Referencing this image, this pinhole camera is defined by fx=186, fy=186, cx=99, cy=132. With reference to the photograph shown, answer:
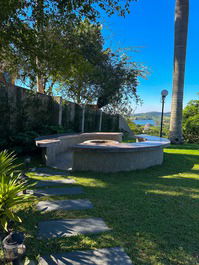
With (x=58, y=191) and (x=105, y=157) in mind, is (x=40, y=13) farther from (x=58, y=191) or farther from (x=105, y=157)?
(x=58, y=191)

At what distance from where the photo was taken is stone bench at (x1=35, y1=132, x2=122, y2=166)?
545 cm

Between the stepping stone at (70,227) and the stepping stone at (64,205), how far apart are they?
39 centimetres

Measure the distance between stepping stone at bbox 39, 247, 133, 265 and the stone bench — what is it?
125 inches

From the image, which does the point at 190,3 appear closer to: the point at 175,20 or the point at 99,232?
the point at 175,20

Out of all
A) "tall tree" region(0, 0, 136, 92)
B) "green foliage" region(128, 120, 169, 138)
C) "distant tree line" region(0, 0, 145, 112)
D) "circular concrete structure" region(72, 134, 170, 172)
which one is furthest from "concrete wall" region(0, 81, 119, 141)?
"green foliage" region(128, 120, 169, 138)

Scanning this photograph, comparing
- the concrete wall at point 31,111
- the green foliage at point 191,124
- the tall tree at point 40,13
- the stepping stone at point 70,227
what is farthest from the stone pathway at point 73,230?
the green foliage at point 191,124

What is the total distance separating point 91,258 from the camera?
1.88m

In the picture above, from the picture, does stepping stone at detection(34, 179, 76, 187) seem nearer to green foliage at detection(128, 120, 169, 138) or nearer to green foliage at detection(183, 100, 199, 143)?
green foliage at detection(183, 100, 199, 143)

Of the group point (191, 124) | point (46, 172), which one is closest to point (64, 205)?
point (46, 172)

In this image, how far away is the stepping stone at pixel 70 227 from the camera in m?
2.30

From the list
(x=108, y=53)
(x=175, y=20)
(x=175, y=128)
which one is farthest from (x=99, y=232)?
(x=108, y=53)

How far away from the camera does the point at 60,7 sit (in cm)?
525

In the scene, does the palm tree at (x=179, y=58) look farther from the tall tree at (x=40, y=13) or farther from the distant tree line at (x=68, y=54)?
the tall tree at (x=40, y=13)

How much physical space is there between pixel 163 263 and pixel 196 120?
54.4 feet
